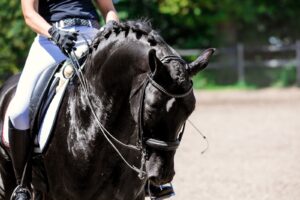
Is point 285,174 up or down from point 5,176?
down

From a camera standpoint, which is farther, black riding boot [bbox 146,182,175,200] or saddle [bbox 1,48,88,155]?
saddle [bbox 1,48,88,155]

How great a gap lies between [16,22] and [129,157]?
18508 mm

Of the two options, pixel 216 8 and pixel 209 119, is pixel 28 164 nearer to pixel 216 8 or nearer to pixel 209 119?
pixel 209 119

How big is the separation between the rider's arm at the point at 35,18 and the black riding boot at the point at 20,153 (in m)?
0.80

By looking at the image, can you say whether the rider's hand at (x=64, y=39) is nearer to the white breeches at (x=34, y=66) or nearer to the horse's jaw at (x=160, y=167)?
the white breeches at (x=34, y=66)

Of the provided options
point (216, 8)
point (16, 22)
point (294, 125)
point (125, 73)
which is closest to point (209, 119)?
point (294, 125)

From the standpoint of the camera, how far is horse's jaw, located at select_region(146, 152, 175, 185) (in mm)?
4426

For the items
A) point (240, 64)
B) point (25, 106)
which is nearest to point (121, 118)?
point (25, 106)

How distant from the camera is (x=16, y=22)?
2294 cm

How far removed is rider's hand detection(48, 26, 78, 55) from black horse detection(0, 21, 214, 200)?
6.3 inches

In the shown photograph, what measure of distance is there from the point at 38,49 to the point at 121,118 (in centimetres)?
106

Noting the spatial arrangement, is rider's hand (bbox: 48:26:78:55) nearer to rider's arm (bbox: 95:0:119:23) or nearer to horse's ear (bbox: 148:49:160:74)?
rider's arm (bbox: 95:0:119:23)

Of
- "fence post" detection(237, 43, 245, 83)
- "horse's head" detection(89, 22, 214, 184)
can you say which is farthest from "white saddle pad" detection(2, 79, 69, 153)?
"fence post" detection(237, 43, 245, 83)

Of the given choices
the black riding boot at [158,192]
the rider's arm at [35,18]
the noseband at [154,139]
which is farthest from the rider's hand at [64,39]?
the black riding boot at [158,192]
